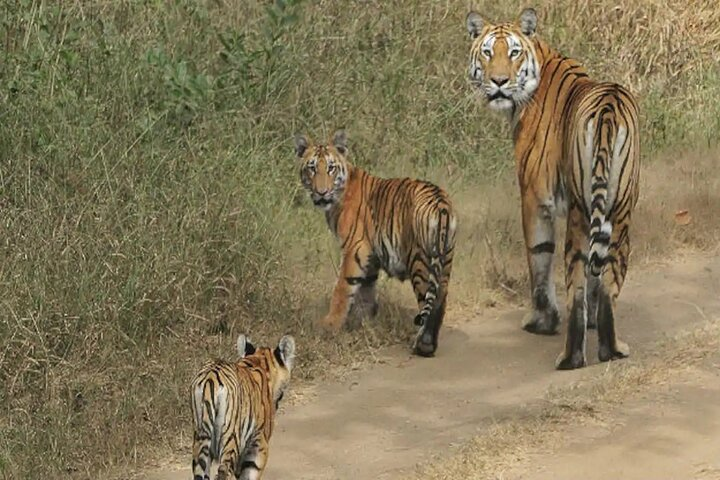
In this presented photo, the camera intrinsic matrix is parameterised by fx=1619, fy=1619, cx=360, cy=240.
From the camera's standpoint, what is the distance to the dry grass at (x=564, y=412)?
21.0ft

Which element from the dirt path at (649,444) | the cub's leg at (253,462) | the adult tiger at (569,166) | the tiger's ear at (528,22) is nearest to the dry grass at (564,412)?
the dirt path at (649,444)

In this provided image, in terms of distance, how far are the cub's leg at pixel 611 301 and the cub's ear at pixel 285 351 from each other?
1.99 metres

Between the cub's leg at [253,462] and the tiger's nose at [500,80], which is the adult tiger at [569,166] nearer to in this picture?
the tiger's nose at [500,80]

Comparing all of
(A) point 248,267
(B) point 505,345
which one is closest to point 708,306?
(B) point 505,345

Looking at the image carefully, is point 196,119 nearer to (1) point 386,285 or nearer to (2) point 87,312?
(1) point 386,285

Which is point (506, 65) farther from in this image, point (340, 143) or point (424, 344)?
point (424, 344)

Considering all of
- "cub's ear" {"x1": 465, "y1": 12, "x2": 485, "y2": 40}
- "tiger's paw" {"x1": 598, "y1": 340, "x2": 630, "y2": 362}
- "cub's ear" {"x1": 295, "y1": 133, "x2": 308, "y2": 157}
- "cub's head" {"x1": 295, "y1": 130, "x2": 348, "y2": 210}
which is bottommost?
"tiger's paw" {"x1": 598, "y1": 340, "x2": 630, "y2": 362}

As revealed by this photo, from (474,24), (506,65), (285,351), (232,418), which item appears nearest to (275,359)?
(285,351)

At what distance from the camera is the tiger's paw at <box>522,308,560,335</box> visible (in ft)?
28.4

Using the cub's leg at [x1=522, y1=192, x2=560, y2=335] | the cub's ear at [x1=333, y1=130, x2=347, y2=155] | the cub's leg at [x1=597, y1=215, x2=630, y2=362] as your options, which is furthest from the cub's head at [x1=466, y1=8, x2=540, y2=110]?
the cub's leg at [x1=597, y1=215, x2=630, y2=362]

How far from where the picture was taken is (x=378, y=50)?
37.4 ft

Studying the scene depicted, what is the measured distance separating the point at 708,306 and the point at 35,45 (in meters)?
4.06

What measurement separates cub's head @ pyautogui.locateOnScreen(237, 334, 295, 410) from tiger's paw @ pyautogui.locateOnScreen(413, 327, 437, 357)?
175 cm

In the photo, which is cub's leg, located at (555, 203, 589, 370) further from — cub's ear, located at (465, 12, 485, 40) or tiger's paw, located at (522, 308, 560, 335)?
cub's ear, located at (465, 12, 485, 40)
